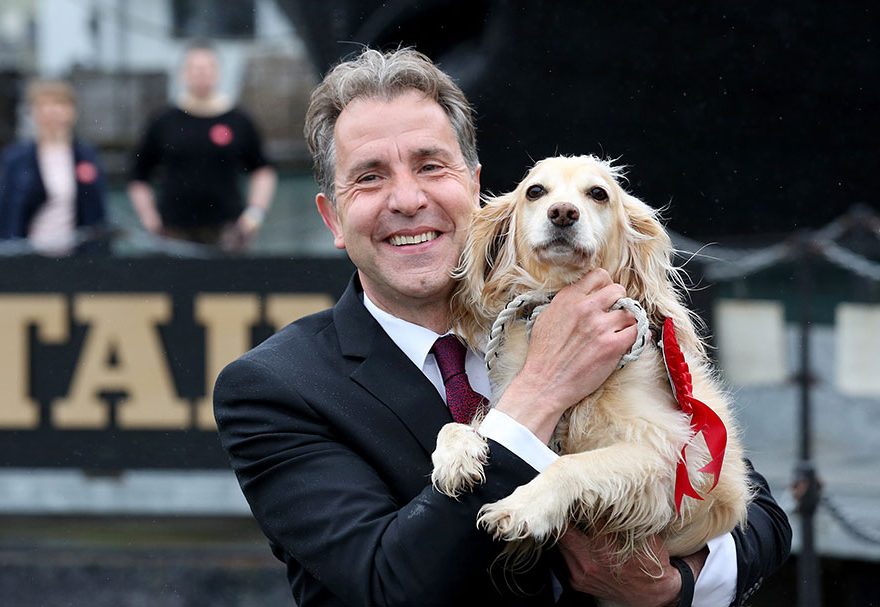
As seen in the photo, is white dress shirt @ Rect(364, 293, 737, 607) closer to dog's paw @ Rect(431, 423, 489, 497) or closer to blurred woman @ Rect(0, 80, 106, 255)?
dog's paw @ Rect(431, 423, 489, 497)

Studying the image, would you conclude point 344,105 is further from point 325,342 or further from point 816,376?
point 816,376

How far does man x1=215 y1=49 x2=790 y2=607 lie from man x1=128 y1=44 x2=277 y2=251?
17.5ft

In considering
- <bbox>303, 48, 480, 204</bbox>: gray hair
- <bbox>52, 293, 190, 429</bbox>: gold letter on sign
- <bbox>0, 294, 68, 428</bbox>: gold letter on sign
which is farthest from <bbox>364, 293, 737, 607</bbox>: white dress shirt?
<bbox>0, 294, 68, 428</bbox>: gold letter on sign

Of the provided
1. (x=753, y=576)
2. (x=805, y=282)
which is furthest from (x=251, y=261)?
(x=753, y=576)

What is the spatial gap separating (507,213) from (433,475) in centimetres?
80

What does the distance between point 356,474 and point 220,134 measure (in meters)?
6.07

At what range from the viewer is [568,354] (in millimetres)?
2779

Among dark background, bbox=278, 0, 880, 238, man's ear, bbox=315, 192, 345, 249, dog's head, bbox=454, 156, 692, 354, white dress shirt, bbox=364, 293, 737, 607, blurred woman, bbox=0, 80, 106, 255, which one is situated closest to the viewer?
white dress shirt, bbox=364, 293, 737, 607

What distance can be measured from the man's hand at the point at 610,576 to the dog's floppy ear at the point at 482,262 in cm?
60

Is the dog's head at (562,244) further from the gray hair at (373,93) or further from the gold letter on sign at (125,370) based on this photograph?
the gold letter on sign at (125,370)

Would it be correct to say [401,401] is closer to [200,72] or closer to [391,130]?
[391,130]

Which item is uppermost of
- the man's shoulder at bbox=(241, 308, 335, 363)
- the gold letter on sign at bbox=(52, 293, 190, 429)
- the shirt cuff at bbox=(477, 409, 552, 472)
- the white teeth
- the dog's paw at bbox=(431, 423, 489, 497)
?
the white teeth

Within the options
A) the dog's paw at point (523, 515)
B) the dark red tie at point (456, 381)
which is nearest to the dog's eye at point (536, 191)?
the dark red tie at point (456, 381)

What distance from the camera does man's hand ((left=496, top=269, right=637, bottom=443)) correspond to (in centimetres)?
268
